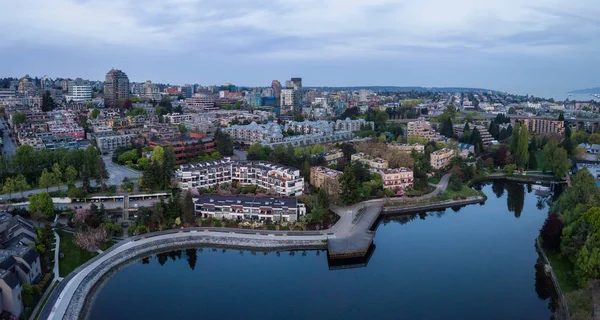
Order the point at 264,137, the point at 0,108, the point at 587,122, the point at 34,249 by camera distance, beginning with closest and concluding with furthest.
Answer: the point at 34,249 → the point at 264,137 → the point at 0,108 → the point at 587,122

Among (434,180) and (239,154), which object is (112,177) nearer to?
(239,154)

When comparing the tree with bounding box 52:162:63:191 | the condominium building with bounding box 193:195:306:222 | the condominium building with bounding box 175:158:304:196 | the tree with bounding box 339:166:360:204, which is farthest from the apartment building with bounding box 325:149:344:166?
the tree with bounding box 52:162:63:191

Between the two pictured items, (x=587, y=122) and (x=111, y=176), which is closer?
(x=111, y=176)

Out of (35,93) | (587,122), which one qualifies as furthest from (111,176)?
(587,122)

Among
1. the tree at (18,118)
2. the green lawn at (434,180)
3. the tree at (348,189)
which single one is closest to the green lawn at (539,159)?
the green lawn at (434,180)

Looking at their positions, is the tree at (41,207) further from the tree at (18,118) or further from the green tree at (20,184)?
the tree at (18,118)

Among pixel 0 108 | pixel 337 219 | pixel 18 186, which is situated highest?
pixel 0 108

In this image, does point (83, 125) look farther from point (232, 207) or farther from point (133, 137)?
point (232, 207)
